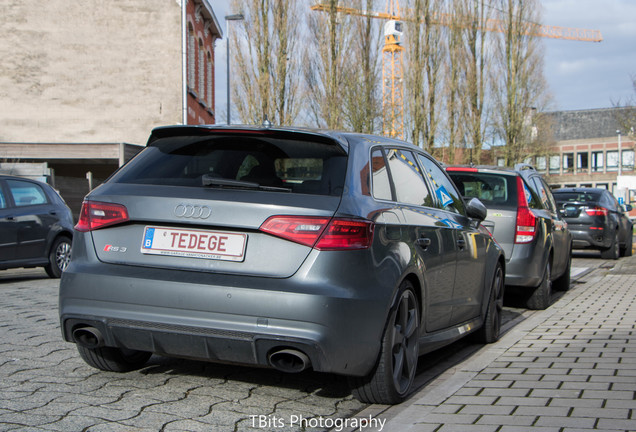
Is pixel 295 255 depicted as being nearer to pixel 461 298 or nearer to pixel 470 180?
pixel 461 298

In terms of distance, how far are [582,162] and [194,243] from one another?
96.7 m

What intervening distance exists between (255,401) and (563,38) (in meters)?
139

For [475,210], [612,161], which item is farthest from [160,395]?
[612,161]

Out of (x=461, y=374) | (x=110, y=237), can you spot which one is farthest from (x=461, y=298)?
(x=110, y=237)

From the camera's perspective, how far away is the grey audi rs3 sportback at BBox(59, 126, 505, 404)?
13.5 ft

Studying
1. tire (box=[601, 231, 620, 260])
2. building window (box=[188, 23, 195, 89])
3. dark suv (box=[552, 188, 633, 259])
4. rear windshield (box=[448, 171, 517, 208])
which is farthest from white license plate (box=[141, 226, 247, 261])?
building window (box=[188, 23, 195, 89])

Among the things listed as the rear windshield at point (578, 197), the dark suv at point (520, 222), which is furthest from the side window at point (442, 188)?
the rear windshield at point (578, 197)

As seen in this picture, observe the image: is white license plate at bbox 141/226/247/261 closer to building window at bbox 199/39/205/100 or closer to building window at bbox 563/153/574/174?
building window at bbox 199/39/205/100

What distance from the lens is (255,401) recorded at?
460cm

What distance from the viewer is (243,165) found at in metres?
4.57

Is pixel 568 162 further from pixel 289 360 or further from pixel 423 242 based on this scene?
pixel 289 360

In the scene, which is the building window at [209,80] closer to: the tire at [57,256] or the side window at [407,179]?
the tire at [57,256]

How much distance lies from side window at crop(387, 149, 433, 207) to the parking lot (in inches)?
48.8

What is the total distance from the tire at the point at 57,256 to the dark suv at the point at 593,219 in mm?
11596
